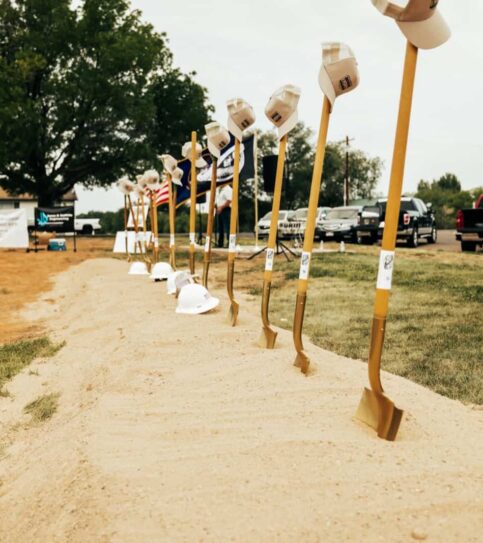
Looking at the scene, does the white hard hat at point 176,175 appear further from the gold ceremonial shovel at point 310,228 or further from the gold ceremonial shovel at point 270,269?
the gold ceremonial shovel at point 310,228

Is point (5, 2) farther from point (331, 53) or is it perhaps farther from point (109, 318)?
point (331, 53)

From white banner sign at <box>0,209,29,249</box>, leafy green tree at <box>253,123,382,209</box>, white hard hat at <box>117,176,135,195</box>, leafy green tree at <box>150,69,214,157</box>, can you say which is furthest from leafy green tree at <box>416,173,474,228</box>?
white hard hat at <box>117,176,135,195</box>

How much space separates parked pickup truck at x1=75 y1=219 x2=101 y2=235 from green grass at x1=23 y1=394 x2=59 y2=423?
52341mm

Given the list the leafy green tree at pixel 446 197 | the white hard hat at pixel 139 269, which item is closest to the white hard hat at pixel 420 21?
the white hard hat at pixel 139 269

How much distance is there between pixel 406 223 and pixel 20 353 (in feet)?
59.1

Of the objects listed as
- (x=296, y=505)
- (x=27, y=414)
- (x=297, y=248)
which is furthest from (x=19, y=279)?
(x=296, y=505)

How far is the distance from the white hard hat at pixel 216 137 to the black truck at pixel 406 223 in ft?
51.8

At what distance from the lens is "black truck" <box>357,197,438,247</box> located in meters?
23.0

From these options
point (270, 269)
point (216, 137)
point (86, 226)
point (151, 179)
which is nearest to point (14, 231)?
point (151, 179)

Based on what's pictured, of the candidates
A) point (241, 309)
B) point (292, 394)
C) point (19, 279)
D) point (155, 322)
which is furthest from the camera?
point (19, 279)

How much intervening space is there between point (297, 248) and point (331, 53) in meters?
15.1

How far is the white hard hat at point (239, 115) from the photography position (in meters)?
6.81

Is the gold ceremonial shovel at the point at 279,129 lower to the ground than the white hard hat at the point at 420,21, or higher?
lower

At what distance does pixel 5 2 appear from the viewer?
37.6m
